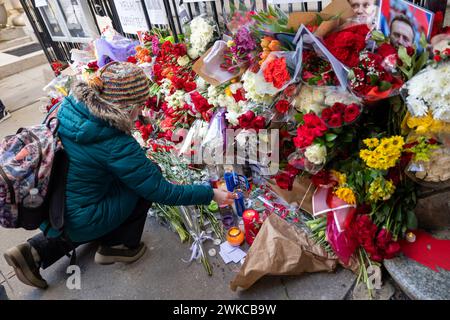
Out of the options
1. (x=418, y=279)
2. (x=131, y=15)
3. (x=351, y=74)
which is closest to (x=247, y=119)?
(x=351, y=74)

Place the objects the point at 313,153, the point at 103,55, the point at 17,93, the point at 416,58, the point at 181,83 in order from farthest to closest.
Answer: the point at 17,93, the point at 103,55, the point at 181,83, the point at 313,153, the point at 416,58

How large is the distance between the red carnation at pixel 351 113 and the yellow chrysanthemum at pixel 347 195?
1.36 ft

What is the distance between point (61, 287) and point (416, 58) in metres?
2.49

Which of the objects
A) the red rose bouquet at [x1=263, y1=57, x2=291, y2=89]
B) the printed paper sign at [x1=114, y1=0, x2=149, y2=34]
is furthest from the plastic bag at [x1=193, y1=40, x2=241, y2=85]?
the printed paper sign at [x1=114, y1=0, x2=149, y2=34]

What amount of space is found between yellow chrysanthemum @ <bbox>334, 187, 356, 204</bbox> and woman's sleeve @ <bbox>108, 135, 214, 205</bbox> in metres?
0.76

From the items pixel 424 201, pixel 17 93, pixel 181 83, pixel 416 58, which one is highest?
pixel 416 58

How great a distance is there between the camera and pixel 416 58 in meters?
1.60

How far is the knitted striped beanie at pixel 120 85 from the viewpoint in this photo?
1.64m

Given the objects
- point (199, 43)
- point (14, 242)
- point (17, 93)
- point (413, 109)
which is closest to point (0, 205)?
point (14, 242)

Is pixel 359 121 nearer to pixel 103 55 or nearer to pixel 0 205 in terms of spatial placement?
pixel 0 205

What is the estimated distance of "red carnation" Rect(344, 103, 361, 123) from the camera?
5.31 feet

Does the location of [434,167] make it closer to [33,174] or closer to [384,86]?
[384,86]

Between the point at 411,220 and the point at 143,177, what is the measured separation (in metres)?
1.45

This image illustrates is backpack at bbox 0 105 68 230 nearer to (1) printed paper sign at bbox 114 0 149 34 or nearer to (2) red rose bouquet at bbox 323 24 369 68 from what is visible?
(2) red rose bouquet at bbox 323 24 369 68
